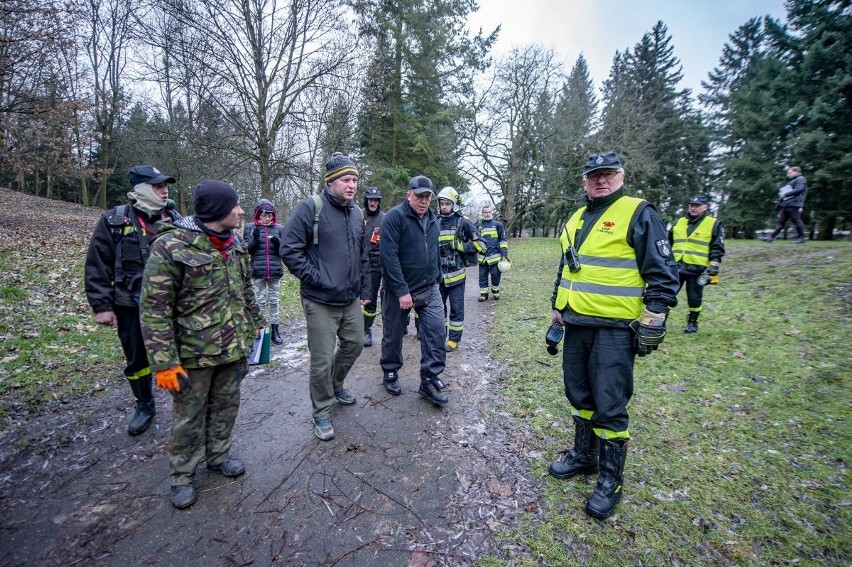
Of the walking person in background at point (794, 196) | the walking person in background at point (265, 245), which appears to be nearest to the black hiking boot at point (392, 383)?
the walking person in background at point (265, 245)

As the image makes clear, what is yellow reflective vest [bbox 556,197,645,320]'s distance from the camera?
2.67 m

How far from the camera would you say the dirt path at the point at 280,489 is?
2377mm

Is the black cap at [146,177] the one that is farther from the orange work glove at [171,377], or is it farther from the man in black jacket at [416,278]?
the man in black jacket at [416,278]

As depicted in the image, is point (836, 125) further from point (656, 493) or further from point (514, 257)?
point (656, 493)

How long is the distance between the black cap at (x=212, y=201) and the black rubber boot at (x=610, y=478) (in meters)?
3.39

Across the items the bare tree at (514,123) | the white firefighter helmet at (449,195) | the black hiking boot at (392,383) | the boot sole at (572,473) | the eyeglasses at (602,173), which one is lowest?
the boot sole at (572,473)

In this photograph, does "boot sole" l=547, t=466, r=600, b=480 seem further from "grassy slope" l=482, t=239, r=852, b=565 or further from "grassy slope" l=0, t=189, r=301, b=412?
"grassy slope" l=0, t=189, r=301, b=412

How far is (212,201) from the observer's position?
2.69 metres

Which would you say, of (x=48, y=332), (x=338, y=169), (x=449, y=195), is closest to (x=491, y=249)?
(x=449, y=195)

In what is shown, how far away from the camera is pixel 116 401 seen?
14.1 ft

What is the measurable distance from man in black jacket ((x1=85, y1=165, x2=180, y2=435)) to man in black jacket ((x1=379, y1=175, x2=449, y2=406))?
7.00 ft

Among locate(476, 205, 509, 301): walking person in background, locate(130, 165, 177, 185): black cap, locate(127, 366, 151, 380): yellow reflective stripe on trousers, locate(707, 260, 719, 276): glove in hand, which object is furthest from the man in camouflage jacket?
locate(476, 205, 509, 301): walking person in background

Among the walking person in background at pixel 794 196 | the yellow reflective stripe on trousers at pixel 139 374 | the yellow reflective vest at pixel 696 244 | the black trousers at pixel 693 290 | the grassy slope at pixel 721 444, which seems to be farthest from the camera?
the walking person in background at pixel 794 196

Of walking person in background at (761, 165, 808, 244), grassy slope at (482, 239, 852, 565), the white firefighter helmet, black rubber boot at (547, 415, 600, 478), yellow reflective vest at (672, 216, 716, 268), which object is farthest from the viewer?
walking person in background at (761, 165, 808, 244)
